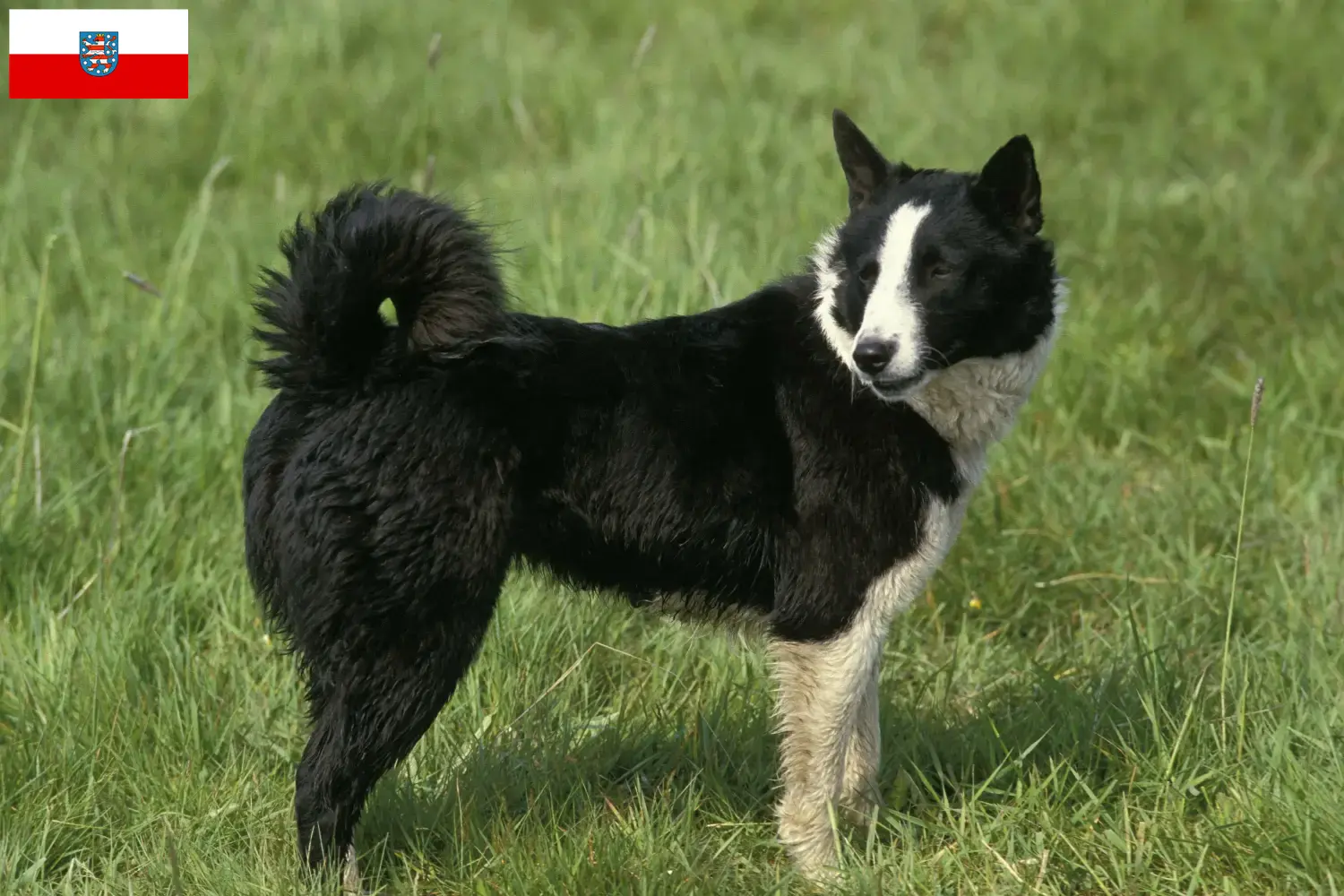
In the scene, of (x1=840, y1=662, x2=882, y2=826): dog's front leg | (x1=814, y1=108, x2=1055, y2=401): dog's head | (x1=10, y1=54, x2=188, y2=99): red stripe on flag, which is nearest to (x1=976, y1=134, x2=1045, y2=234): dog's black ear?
(x1=814, y1=108, x2=1055, y2=401): dog's head

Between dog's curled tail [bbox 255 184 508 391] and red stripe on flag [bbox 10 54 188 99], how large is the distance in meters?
4.13

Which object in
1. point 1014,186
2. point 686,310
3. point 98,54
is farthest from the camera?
point 98,54

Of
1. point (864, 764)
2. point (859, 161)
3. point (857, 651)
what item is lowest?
point (864, 764)

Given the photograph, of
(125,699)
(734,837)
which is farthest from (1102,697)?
(125,699)

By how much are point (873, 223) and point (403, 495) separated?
3.85 ft

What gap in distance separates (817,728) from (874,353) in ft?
2.64

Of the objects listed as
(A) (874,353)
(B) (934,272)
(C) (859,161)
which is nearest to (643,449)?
(A) (874,353)

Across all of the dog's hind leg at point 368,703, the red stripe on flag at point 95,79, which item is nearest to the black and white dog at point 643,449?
the dog's hind leg at point 368,703

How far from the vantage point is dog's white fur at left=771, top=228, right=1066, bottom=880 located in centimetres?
308

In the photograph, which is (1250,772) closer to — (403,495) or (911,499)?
(911,499)

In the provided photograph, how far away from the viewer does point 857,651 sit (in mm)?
A: 3074

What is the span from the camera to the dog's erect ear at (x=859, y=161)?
3.29 m

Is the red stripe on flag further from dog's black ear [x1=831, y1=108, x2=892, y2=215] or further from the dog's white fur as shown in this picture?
the dog's white fur

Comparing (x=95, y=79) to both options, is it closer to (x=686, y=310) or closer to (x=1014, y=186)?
(x=686, y=310)
